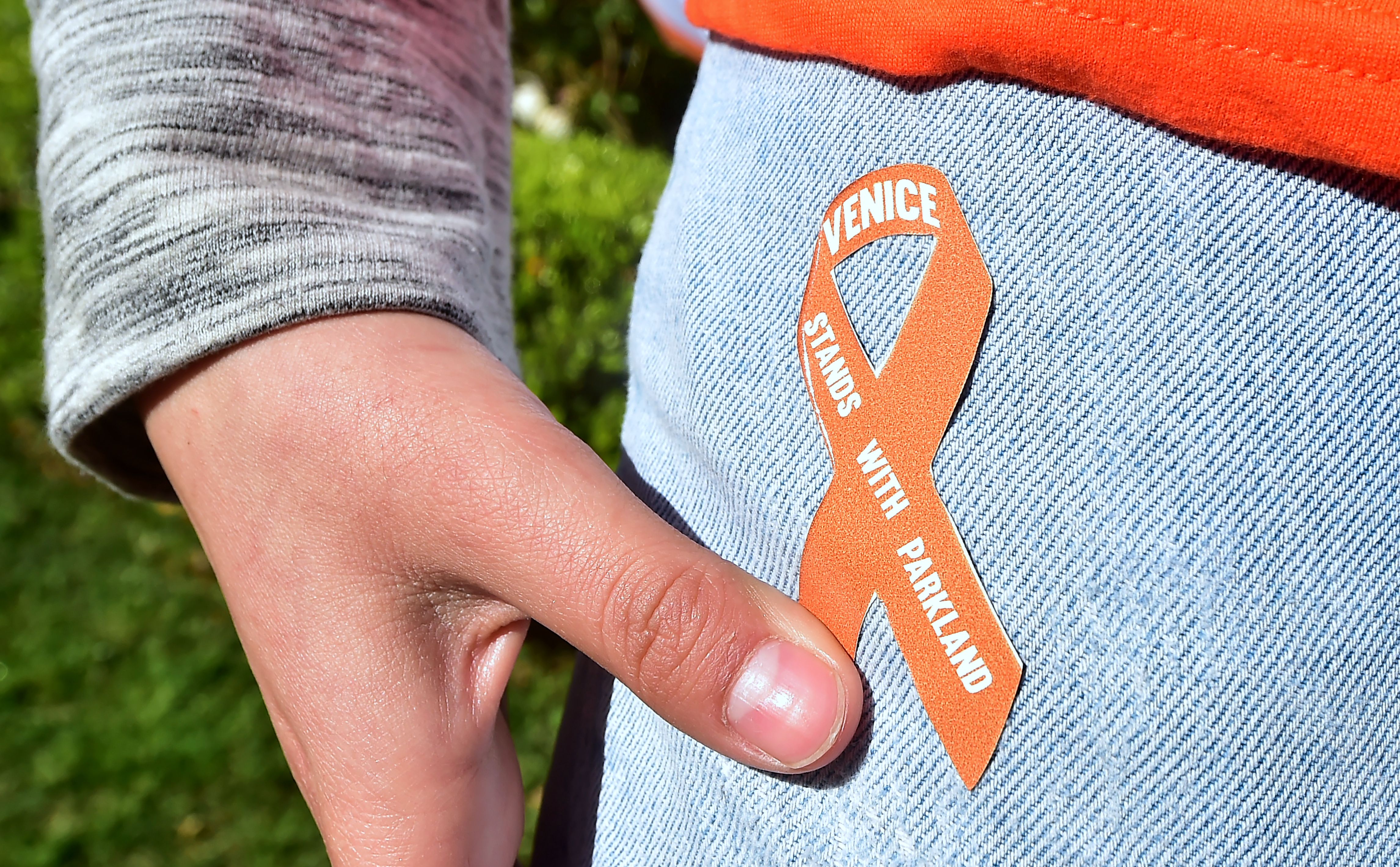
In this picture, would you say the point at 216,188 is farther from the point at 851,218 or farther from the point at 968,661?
the point at 968,661

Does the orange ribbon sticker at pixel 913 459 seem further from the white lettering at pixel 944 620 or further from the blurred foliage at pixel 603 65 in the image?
the blurred foliage at pixel 603 65

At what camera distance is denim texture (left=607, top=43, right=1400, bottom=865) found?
2.33 ft

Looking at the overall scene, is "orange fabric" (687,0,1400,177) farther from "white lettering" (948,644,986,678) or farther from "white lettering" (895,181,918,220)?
"white lettering" (948,644,986,678)

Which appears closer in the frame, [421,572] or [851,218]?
[851,218]

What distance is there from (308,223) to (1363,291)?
898mm

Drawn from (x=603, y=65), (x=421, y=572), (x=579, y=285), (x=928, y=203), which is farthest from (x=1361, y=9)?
(x=603, y=65)

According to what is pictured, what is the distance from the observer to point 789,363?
82 cm

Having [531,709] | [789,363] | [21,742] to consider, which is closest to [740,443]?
[789,363]

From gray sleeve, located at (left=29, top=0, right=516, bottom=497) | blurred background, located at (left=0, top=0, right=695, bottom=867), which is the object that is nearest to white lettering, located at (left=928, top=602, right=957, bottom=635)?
gray sleeve, located at (left=29, top=0, right=516, bottom=497)

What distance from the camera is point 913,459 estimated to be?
77 centimetres

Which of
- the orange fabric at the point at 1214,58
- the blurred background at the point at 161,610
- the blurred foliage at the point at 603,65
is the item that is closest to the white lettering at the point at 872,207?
the orange fabric at the point at 1214,58

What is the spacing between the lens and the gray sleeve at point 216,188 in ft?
3.07

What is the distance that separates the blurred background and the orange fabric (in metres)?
2.26

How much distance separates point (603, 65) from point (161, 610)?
296 cm
